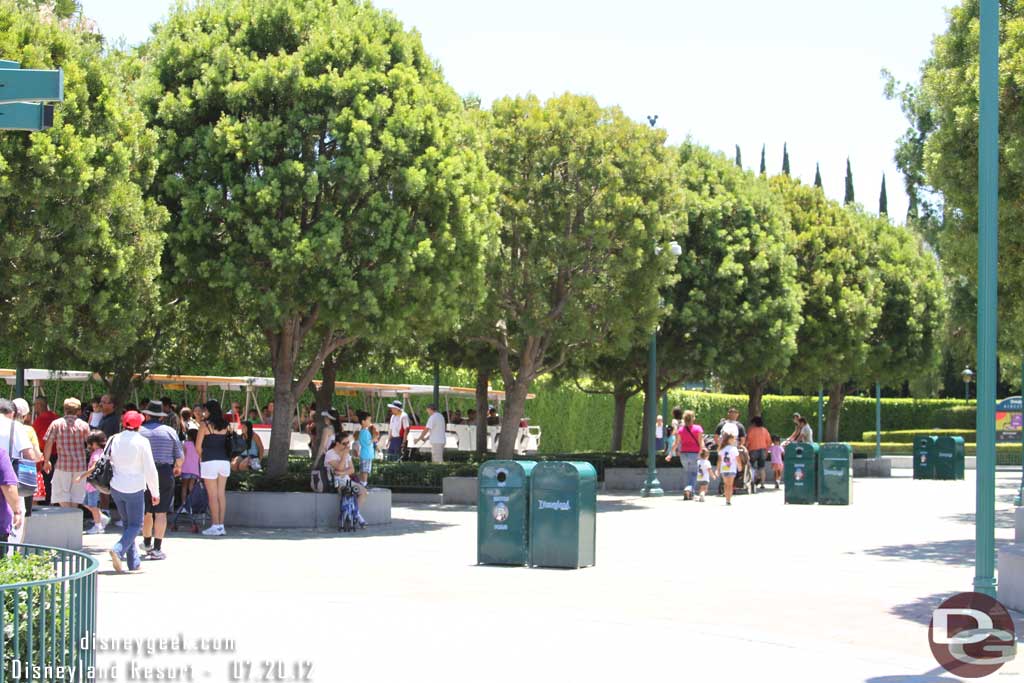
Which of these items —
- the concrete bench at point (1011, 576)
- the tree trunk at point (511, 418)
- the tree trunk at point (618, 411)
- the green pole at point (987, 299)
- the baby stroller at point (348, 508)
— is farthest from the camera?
the tree trunk at point (618, 411)

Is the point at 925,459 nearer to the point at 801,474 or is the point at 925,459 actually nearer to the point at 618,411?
the point at 618,411

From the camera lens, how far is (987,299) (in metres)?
9.74

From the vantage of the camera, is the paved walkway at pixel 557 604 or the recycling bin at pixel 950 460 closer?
the paved walkway at pixel 557 604

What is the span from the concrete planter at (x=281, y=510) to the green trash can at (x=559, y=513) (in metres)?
5.70

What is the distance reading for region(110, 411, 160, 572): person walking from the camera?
13.4 metres

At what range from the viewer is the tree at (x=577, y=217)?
24.4 metres

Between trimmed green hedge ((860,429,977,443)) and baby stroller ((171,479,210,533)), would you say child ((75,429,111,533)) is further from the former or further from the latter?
trimmed green hedge ((860,429,977,443))

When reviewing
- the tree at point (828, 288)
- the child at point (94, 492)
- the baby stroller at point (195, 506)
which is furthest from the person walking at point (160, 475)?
the tree at point (828, 288)

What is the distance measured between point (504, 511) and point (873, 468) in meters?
26.7

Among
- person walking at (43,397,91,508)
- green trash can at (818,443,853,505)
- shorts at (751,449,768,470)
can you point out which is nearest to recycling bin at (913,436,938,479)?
shorts at (751,449,768,470)

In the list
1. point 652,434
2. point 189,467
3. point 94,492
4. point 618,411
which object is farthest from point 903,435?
point 94,492

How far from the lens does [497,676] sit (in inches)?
332

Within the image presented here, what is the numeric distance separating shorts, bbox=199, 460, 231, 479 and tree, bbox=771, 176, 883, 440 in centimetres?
2071

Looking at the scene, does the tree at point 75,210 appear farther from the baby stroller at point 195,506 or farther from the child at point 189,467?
the baby stroller at point 195,506
